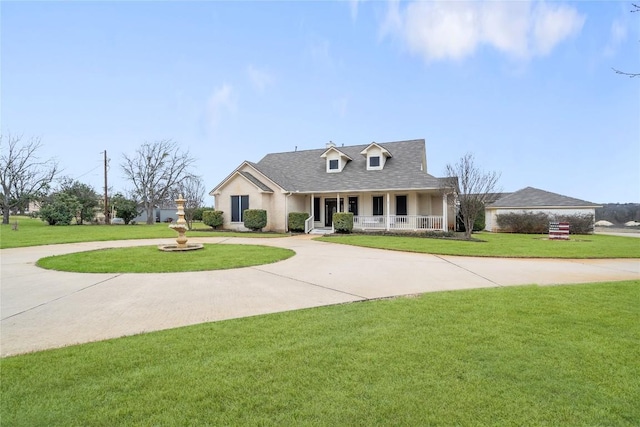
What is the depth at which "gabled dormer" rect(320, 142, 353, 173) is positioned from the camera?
2539 centimetres

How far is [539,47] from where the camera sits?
13.4m

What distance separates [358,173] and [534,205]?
1466cm

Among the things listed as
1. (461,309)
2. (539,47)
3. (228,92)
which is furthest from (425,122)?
(461,309)

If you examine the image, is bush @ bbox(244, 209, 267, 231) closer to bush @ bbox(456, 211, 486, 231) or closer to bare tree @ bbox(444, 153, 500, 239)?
bare tree @ bbox(444, 153, 500, 239)

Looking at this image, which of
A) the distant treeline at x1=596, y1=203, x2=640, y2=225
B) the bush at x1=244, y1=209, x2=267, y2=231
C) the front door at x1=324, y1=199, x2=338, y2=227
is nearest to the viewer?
the bush at x1=244, y1=209, x2=267, y2=231

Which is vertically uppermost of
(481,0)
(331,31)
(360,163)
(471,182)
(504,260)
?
(331,31)

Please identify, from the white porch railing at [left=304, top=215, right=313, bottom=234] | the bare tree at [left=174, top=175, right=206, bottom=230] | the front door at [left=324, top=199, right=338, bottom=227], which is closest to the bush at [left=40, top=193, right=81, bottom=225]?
the bare tree at [left=174, top=175, right=206, bottom=230]

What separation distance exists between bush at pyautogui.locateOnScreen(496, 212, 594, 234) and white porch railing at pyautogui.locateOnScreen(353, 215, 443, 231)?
8.13m

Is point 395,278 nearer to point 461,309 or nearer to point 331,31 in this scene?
point 461,309

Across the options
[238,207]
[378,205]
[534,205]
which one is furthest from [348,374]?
[534,205]

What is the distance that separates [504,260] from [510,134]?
489 inches

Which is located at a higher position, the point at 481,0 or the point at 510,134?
the point at 481,0

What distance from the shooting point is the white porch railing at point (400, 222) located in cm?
2177

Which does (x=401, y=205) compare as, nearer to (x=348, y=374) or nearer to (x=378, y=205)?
(x=378, y=205)
